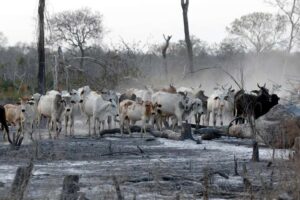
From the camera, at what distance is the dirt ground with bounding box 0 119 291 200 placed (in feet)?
39.7

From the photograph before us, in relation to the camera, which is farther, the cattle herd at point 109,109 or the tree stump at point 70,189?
the cattle herd at point 109,109

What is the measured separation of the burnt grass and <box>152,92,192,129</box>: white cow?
→ 17.4 ft

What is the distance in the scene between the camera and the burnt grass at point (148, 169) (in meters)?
12.0

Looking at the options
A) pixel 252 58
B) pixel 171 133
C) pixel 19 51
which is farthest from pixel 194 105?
pixel 19 51

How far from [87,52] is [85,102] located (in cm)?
4400

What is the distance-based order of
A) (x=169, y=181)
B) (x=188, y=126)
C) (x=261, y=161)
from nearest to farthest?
1. (x=169, y=181)
2. (x=261, y=161)
3. (x=188, y=126)

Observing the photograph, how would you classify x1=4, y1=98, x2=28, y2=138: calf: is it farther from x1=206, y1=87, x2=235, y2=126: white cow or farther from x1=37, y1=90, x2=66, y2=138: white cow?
x1=206, y1=87, x2=235, y2=126: white cow

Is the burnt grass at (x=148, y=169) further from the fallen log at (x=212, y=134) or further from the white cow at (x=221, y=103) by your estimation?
the white cow at (x=221, y=103)

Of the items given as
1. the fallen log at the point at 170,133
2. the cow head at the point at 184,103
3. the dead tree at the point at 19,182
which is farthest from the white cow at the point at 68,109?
the dead tree at the point at 19,182

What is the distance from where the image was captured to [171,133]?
25156mm

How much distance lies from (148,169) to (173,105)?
50.4ft

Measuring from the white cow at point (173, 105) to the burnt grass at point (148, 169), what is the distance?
17.4 ft

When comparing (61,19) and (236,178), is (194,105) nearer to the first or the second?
(236,178)

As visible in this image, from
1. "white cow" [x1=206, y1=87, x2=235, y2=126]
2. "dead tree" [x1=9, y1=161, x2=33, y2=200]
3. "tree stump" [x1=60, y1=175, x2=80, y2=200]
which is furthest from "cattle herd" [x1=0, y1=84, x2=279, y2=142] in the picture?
"tree stump" [x1=60, y1=175, x2=80, y2=200]
